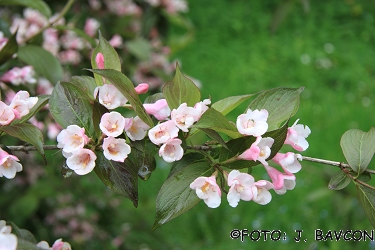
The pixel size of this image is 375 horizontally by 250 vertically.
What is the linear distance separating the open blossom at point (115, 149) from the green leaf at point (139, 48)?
97cm

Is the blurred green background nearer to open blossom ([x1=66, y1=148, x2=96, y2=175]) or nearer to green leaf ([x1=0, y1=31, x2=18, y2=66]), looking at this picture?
open blossom ([x1=66, y1=148, x2=96, y2=175])

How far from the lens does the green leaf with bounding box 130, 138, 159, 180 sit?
2.04ft

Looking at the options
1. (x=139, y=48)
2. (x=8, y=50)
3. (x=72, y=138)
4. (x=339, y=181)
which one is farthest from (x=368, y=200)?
(x=139, y=48)

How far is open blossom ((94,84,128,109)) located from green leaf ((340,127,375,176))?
11.7 inches

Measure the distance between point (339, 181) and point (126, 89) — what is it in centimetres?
30

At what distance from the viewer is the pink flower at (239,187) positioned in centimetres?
59

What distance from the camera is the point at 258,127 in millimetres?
593

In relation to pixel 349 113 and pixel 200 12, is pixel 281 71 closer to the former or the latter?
pixel 349 113

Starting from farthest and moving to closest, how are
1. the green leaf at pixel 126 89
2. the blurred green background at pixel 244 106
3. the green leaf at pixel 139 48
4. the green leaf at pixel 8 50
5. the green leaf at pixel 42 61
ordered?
the blurred green background at pixel 244 106 < the green leaf at pixel 139 48 < the green leaf at pixel 42 61 < the green leaf at pixel 8 50 < the green leaf at pixel 126 89

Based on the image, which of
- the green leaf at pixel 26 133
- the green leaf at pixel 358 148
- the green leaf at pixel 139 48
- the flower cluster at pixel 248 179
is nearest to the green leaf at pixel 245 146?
the flower cluster at pixel 248 179

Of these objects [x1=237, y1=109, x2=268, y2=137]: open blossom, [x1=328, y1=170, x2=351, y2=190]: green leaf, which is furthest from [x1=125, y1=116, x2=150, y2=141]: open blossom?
[x1=328, y1=170, x2=351, y2=190]: green leaf

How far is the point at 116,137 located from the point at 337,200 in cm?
117

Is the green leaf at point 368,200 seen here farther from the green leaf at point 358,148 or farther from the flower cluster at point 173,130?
the flower cluster at point 173,130

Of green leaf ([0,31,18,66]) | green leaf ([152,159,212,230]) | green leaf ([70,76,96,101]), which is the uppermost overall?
green leaf ([70,76,96,101])
